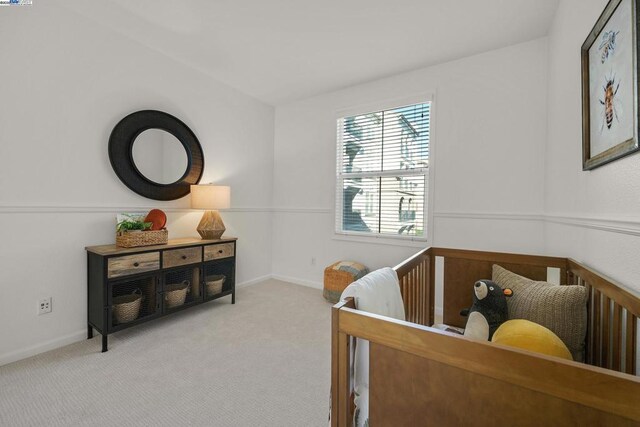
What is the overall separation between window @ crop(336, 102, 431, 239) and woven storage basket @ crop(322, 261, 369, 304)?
0.43m

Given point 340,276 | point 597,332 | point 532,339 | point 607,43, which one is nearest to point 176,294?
point 340,276

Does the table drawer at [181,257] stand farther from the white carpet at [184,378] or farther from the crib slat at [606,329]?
the crib slat at [606,329]

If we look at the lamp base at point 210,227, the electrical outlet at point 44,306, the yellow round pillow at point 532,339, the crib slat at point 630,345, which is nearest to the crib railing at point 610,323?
the crib slat at point 630,345

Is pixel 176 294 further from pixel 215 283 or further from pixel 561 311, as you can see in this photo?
pixel 561 311

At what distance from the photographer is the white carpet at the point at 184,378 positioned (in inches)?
54.2

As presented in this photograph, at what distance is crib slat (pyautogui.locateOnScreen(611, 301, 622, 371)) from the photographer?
3.22ft

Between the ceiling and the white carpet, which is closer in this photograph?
the white carpet

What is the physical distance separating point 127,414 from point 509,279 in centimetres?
203

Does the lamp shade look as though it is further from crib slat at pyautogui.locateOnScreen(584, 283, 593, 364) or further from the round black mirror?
crib slat at pyautogui.locateOnScreen(584, 283, 593, 364)

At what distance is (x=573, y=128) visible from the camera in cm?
157

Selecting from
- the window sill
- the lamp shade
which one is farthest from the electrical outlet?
the window sill

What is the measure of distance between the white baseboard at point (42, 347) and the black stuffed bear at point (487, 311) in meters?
2.66

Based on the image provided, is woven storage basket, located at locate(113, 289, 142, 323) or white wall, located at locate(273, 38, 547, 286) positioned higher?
white wall, located at locate(273, 38, 547, 286)

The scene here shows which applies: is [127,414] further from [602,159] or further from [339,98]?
[339,98]
